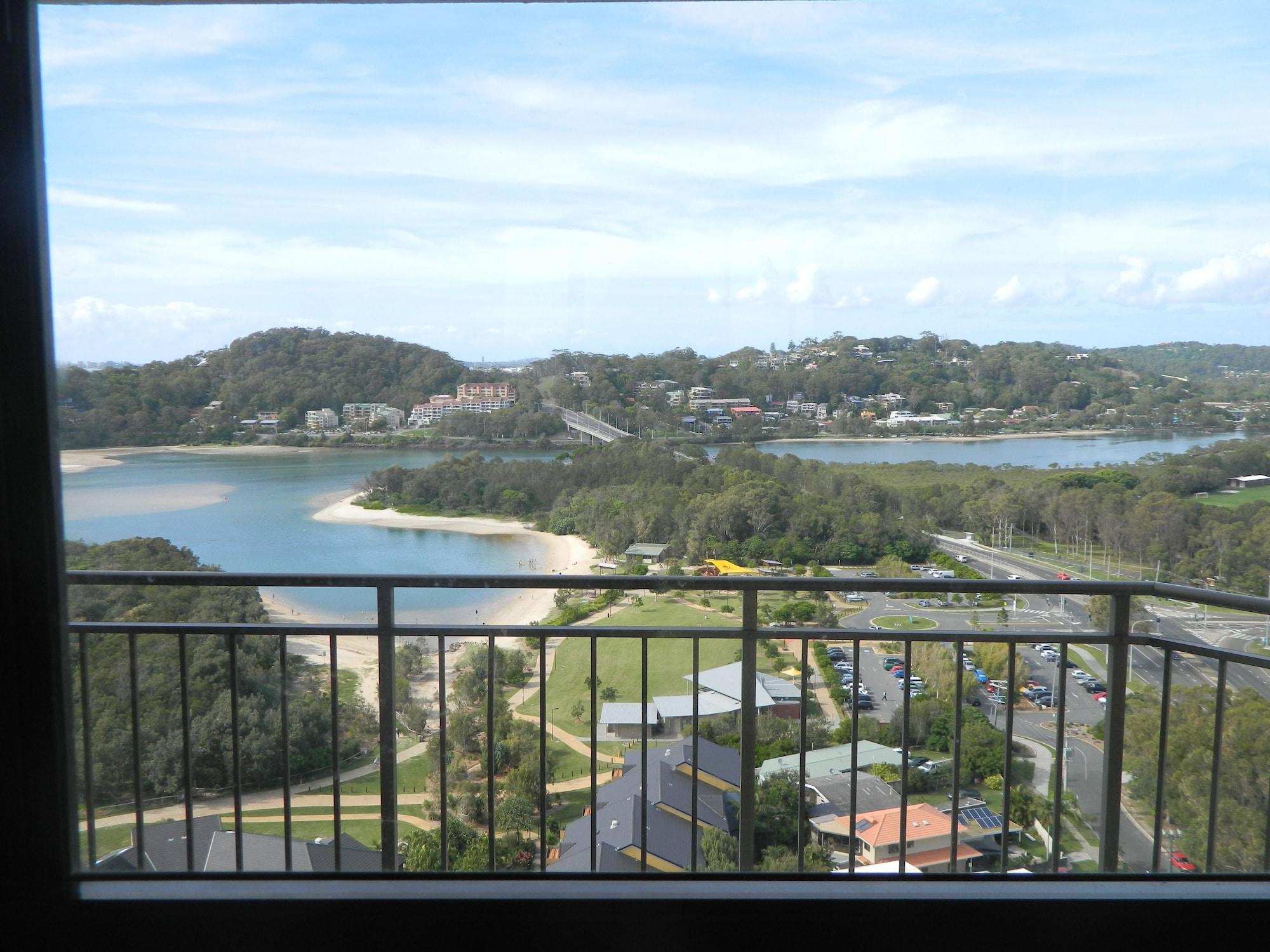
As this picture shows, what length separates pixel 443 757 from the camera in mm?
2400

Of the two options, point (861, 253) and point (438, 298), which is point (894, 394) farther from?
point (438, 298)

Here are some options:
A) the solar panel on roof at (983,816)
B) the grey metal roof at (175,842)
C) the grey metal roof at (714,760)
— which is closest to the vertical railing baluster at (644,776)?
the grey metal roof at (714,760)

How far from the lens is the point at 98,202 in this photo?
8.75ft

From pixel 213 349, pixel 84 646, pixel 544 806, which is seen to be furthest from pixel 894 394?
pixel 84 646

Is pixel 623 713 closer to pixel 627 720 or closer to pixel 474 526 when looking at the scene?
pixel 627 720

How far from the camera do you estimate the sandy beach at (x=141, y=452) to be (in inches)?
93.4

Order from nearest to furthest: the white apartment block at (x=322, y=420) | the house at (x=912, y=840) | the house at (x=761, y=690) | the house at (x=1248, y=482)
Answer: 1. the house at (x=912, y=840)
2. the house at (x=761, y=690)
3. the house at (x=1248, y=482)
4. the white apartment block at (x=322, y=420)

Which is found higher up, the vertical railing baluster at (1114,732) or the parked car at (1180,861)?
the vertical railing baluster at (1114,732)

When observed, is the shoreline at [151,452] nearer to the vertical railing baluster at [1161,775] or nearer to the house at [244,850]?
the house at [244,850]

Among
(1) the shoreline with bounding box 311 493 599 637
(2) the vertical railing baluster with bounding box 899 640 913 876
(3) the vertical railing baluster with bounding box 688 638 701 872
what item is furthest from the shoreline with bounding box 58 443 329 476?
(2) the vertical railing baluster with bounding box 899 640 913 876

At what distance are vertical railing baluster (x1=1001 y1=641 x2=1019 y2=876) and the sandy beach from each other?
2405 mm

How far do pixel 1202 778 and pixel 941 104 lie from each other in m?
2.31

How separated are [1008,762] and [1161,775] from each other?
0.43 meters

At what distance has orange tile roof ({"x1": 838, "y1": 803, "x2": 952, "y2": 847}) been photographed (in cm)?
237
